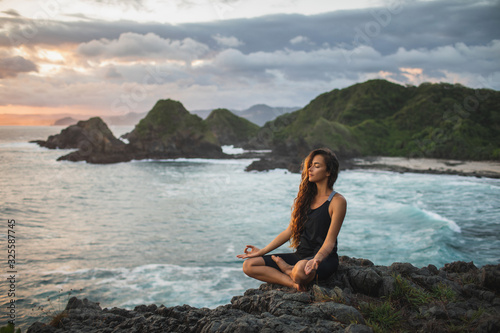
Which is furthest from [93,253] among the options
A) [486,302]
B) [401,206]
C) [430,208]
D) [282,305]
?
[430,208]

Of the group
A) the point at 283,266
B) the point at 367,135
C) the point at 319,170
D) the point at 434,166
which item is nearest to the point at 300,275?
the point at 283,266

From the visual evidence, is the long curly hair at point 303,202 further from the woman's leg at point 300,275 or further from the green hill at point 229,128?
the green hill at point 229,128

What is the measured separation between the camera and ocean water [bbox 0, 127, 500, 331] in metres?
11.1

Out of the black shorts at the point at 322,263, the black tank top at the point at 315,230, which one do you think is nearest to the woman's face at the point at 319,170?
the black tank top at the point at 315,230

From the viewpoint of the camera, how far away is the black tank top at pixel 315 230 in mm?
4590

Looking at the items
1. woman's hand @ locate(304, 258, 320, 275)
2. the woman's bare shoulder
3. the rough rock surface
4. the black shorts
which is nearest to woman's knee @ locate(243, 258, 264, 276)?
the black shorts

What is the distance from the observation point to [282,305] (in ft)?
13.9

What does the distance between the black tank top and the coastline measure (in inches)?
1445

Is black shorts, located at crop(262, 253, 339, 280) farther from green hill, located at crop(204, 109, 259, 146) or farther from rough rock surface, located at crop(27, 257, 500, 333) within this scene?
green hill, located at crop(204, 109, 259, 146)

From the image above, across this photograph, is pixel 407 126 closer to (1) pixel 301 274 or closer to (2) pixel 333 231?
(2) pixel 333 231

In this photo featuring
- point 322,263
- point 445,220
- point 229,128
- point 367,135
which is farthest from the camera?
point 229,128

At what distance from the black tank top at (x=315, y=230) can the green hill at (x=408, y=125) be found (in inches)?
1907

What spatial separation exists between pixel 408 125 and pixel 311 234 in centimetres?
6678

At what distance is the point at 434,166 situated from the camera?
4144cm
